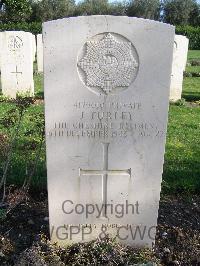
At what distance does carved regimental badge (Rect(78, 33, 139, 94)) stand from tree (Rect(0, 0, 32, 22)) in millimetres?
31426

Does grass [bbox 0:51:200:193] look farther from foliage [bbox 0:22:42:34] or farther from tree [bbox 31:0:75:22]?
tree [bbox 31:0:75:22]

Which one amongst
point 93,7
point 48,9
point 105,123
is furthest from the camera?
point 93,7

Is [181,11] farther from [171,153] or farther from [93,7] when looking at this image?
[171,153]

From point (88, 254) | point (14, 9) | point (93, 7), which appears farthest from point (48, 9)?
point (88, 254)

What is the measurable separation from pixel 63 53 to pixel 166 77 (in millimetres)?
801

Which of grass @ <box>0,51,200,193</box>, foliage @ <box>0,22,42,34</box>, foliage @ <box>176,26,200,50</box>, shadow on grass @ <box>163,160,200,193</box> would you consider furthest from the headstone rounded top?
foliage @ <box>176,26,200,50</box>

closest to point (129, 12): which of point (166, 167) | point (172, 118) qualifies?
point (172, 118)

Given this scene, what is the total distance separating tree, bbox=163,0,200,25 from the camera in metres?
51.2

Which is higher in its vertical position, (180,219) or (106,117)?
(106,117)

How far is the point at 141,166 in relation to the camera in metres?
3.24

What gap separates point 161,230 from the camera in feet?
12.2

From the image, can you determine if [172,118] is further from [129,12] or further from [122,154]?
[129,12]

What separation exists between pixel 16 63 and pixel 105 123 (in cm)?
763

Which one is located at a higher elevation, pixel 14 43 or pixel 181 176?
pixel 14 43
